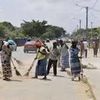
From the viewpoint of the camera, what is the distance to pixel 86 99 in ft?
49.9

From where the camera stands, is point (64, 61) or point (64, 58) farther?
point (64, 58)

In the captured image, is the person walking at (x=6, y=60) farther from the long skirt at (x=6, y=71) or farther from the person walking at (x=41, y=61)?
the person walking at (x=41, y=61)

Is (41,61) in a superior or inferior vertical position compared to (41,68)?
superior

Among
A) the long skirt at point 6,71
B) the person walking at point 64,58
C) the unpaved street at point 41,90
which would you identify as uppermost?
the person walking at point 64,58

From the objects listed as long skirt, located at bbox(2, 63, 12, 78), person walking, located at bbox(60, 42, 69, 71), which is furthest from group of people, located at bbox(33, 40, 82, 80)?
person walking, located at bbox(60, 42, 69, 71)

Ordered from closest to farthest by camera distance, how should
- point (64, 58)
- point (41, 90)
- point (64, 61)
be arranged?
point (41, 90) → point (64, 61) → point (64, 58)

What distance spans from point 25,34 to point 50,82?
146964 millimetres

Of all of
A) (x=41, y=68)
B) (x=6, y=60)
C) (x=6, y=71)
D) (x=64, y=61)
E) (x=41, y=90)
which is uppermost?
(x=6, y=60)

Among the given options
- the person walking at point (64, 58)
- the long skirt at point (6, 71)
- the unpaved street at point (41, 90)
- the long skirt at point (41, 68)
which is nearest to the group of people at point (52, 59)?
the long skirt at point (41, 68)

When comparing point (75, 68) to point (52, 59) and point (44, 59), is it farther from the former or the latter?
point (52, 59)

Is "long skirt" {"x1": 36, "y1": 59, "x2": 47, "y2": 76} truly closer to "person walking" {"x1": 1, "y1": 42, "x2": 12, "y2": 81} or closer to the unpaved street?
the unpaved street

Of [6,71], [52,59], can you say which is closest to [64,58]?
[52,59]

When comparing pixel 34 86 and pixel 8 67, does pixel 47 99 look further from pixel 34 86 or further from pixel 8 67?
pixel 8 67

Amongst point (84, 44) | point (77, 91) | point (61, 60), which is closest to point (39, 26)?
point (84, 44)
